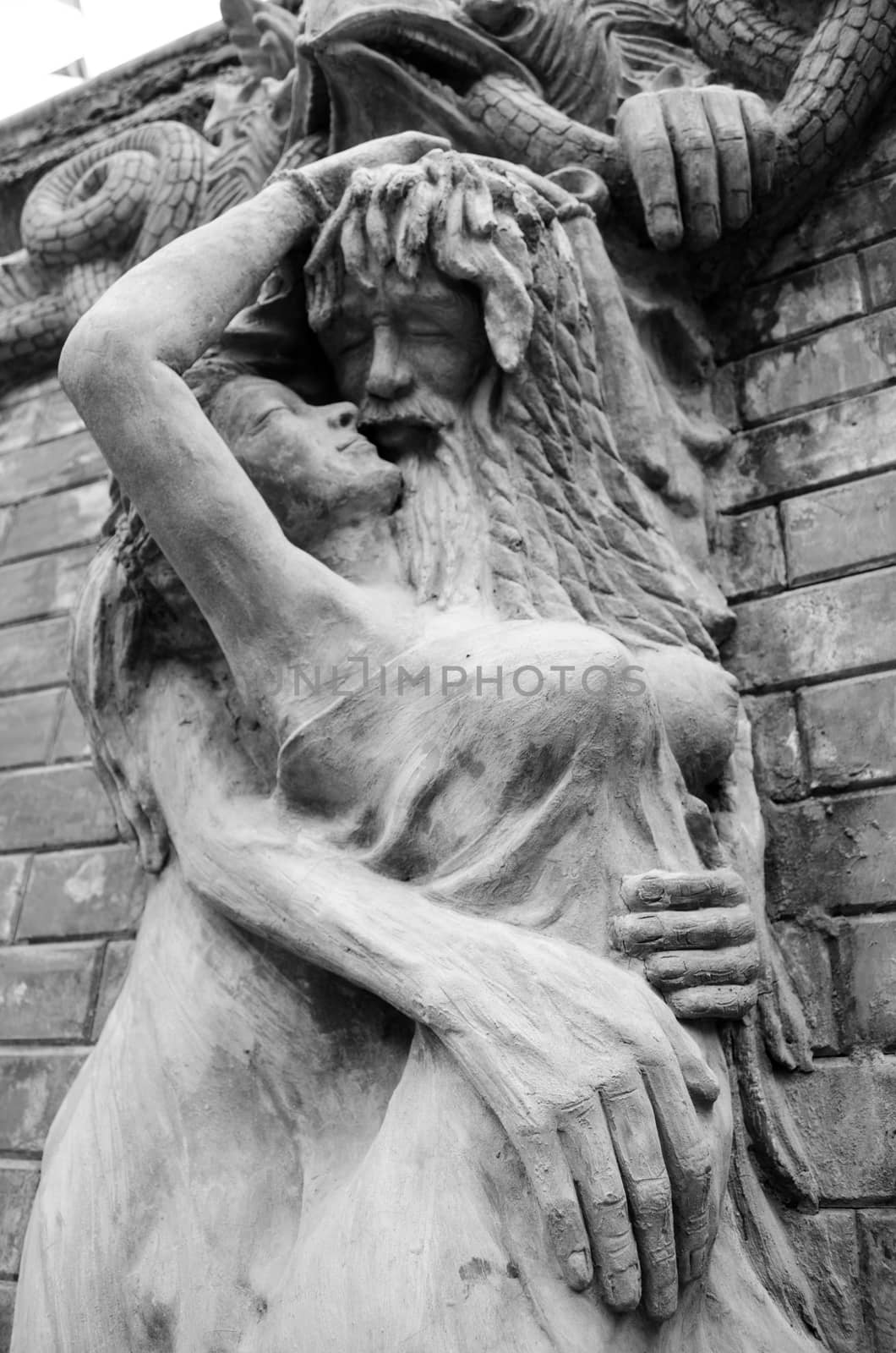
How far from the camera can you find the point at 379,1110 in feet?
5.06

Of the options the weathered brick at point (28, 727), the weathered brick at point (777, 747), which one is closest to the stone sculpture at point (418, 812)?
the weathered brick at point (777, 747)

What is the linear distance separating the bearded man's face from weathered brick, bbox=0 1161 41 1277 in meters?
1.70

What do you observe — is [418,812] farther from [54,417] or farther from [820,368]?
[54,417]

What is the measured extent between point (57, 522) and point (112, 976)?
1.36 metres

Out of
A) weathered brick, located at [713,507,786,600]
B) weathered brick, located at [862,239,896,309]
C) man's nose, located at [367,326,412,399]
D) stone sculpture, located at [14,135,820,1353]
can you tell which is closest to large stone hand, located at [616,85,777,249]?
weathered brick, located at [862,239,896,309]

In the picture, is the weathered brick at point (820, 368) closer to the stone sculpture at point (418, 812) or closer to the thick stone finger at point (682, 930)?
the stone sculpture at point (418, 812)

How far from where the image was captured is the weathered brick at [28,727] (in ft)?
9.91

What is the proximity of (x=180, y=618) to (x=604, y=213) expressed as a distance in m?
1.21

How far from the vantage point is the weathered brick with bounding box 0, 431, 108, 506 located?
3.38m

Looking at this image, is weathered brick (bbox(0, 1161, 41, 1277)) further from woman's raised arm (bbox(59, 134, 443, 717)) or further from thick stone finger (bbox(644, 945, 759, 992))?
thick stone finger (bbox(644, 945, 759, 992))

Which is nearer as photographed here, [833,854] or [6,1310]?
[833,854]

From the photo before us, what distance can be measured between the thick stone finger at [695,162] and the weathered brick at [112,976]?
1911 mm

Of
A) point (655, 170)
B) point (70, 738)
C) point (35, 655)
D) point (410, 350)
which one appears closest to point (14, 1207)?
point (70, 738)

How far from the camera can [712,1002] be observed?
1.46m
